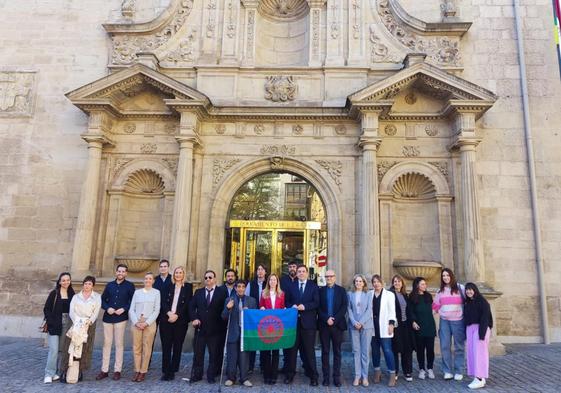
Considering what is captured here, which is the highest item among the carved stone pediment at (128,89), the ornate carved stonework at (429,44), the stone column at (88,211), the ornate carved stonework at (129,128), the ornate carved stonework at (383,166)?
the ornate carved stonework at (429,44)

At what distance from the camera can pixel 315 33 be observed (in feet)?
38.4

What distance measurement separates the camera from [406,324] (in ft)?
22.9

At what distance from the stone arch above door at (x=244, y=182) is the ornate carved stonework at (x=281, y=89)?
1.67 m

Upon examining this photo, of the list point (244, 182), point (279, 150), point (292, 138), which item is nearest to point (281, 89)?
point (292, 138)

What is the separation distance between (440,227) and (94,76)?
33.9 ft

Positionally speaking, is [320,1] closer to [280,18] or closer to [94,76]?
[280,18]

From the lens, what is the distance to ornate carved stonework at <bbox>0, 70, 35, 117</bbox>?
A: 12.0 meters

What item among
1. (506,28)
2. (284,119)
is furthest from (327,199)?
(506,28)

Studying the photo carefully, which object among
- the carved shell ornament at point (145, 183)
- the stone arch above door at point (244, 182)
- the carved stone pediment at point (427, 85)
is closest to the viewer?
the carved stone pediment at point (427, 85)

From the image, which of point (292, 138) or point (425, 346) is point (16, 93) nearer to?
point (292, 138)

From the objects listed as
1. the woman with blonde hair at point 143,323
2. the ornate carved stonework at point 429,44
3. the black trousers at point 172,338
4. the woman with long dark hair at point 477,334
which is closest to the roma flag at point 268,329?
the black trousers at point 172,338

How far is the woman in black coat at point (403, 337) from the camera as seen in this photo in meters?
6.83

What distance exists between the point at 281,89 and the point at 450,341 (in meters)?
7.31

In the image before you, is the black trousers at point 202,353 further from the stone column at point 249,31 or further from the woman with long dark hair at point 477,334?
the stone column at point 249,31
